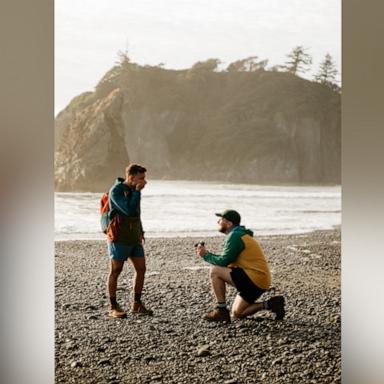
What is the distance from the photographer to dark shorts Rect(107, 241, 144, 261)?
328cm

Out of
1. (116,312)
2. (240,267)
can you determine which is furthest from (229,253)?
(116,312)

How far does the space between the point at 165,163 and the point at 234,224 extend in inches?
17.3

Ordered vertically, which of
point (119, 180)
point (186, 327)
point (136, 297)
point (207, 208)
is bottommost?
point (186, 327)

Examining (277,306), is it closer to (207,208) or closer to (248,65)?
(207,208)

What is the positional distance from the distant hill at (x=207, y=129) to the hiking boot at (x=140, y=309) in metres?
0.57

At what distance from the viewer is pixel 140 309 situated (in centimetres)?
328

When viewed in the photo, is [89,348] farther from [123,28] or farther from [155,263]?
[123,28]

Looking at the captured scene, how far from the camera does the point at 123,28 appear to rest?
3285 mm

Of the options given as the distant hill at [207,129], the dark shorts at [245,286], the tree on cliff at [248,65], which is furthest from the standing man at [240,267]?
the tree on cliff at [248,65]

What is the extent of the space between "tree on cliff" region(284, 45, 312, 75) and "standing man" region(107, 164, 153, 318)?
88cm

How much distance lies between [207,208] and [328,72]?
88 centimetres
